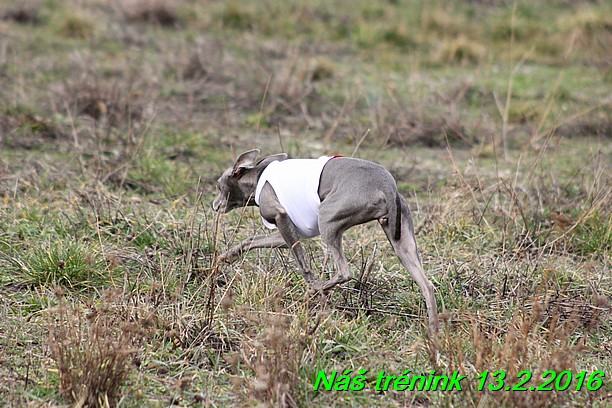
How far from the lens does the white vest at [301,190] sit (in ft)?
15.1

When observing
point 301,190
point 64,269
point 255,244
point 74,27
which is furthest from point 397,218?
point 74,27

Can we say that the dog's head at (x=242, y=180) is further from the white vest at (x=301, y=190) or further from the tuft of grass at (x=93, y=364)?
the tuft of grass at (x=93, y=364)

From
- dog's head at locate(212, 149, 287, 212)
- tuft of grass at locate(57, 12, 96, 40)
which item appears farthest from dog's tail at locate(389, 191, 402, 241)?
tuft of grass at locate(57, 12, 96, 40)

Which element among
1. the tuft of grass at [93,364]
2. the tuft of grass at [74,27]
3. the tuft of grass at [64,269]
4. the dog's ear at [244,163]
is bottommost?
the tuft of grass at [74,27]

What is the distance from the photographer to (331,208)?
14.6 feet

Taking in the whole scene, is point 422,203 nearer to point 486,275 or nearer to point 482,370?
point 486,275

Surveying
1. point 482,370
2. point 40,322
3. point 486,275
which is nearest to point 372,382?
point 482,370

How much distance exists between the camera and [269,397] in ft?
11.7

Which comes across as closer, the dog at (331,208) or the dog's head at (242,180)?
the dog at (331,208)

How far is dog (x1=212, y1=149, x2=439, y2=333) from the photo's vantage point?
14.4 feet

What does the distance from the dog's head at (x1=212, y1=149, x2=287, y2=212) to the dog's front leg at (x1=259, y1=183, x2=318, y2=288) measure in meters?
0.23

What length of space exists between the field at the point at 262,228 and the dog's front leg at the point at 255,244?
3.0 inches

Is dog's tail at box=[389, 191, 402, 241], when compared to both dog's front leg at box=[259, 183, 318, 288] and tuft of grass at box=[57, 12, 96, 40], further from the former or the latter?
tuft of grass at box=[57, 12, 96, 40]

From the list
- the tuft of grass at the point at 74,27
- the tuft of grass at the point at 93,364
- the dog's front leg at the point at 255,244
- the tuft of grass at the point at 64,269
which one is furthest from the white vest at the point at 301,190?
the tuft of grass at the point at 74,27
